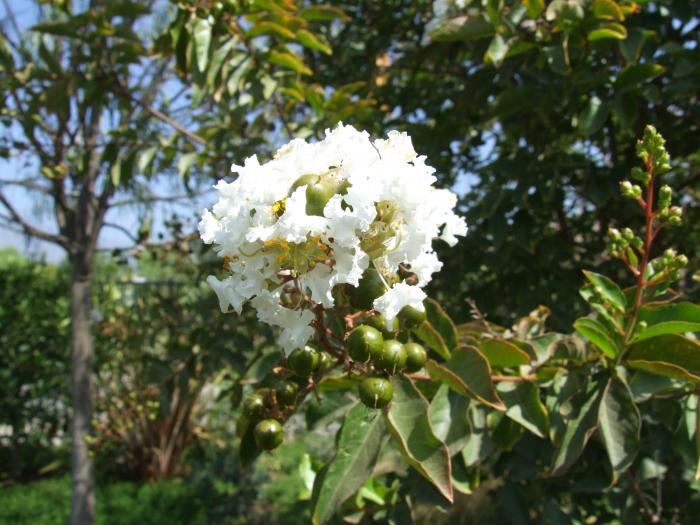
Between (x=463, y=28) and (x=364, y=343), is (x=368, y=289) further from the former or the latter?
(x=463, y=28)

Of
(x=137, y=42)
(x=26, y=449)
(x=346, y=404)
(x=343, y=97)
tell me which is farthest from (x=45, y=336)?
(x=346, y=404)

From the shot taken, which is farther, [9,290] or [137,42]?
[9,290]

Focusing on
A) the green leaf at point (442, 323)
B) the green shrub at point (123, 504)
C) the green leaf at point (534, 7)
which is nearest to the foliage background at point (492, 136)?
the green leaf at point (534, 7)

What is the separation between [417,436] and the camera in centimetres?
92

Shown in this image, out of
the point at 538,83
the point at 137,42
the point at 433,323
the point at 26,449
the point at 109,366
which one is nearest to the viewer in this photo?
the point at 433,323

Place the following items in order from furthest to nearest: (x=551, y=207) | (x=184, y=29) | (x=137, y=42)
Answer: (x=551, y=207) < (x=137, y=42) < (x=184, y=29)

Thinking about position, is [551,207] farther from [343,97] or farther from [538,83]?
[343,97]

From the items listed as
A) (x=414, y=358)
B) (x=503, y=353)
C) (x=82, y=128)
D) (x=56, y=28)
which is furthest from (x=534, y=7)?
(x=82, y=128)

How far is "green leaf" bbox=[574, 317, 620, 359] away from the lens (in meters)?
1.05

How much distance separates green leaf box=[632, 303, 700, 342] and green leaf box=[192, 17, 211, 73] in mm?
1289

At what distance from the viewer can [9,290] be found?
5.62 meters

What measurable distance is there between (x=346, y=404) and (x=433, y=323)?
28 centimetres

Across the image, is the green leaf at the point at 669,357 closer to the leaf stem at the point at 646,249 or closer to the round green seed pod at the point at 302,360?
the leaf stem at the point at 646,249

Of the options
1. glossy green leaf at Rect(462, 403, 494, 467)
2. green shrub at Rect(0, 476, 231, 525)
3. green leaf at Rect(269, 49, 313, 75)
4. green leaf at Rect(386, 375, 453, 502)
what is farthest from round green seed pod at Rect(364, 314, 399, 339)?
green shrub at Rect(0, 476, 231, 525)
